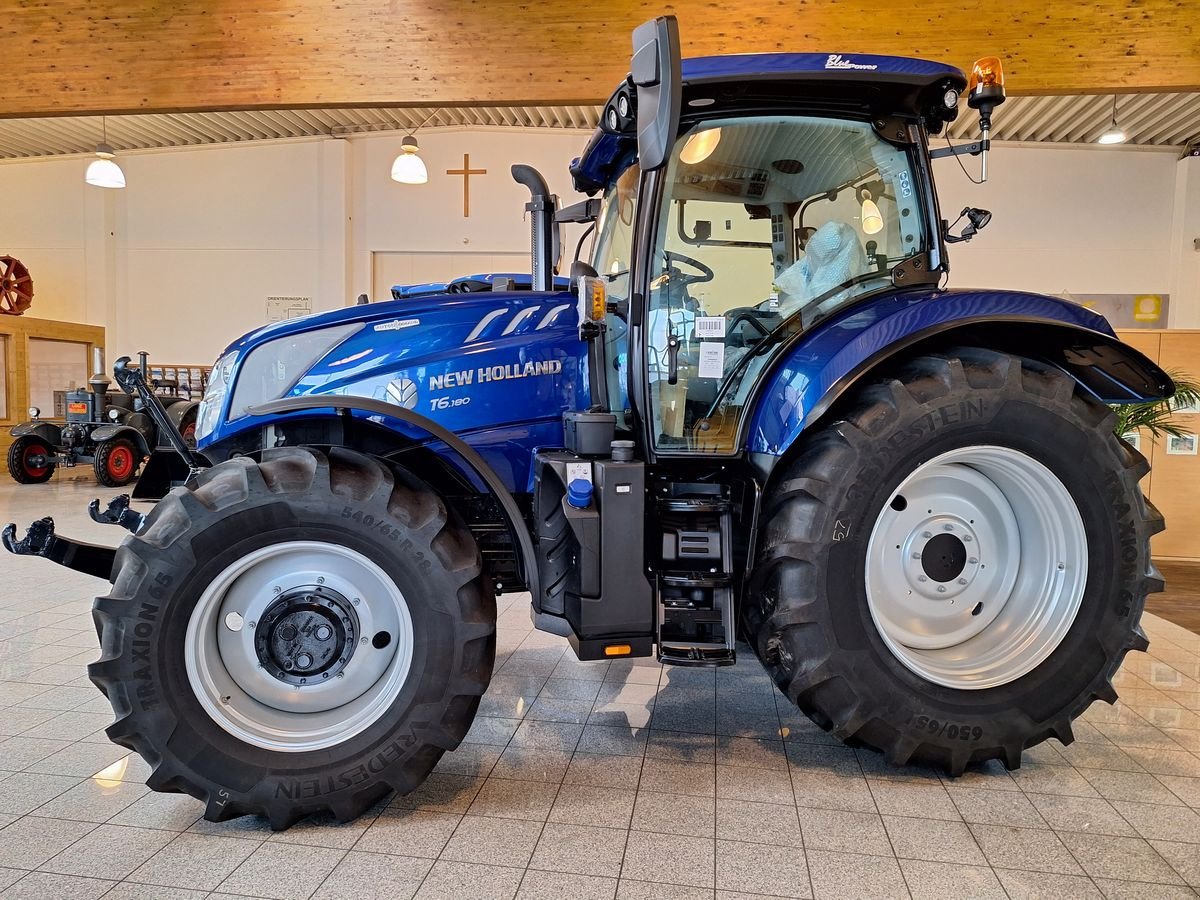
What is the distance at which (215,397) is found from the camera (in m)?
2.67

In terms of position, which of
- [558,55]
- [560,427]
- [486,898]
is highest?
[558,55]

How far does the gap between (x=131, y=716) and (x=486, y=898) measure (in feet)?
3.44

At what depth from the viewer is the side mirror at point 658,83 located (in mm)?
1910

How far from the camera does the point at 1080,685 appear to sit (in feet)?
7.91

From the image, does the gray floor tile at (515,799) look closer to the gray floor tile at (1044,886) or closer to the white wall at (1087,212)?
the gray floor tile at (1044,886)

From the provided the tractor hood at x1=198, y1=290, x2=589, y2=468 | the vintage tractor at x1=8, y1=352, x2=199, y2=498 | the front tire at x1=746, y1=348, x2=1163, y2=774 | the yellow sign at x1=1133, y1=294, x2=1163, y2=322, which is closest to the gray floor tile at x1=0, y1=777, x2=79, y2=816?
the tractor hood at x1=198, y1=290, x2=589, y2=468

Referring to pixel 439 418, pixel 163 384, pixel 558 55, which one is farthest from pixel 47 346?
pixel 439 418

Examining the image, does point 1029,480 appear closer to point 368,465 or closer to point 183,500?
point 368,465

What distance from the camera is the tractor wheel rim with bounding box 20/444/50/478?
31.9 ft

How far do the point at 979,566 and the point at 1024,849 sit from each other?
864 millimetres

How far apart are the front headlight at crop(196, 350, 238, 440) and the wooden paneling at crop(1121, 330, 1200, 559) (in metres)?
6.41

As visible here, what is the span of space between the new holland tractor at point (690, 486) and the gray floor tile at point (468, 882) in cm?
32

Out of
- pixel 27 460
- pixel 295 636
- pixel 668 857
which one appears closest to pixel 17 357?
pixel 27 460

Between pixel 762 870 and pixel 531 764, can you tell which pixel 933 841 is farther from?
pixel 531 764
